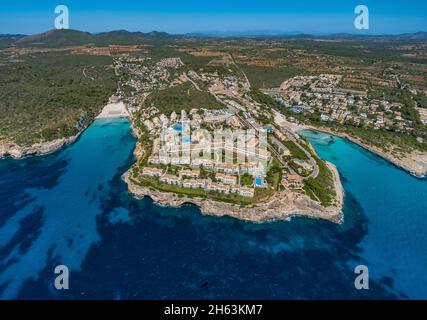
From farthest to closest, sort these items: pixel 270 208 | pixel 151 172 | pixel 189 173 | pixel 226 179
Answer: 1. pixel 151 172
2. pixel 189 173
3. pixel 226 179
4. pixel 270 208

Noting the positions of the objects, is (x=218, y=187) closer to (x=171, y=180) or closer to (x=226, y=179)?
(x=226, y=179)

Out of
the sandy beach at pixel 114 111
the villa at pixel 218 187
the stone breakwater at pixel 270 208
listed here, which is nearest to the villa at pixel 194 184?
the villa at pixel 218 187

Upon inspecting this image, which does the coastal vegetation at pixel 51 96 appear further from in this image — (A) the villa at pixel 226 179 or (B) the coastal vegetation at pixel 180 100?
(A) the villa at pixel 226 179

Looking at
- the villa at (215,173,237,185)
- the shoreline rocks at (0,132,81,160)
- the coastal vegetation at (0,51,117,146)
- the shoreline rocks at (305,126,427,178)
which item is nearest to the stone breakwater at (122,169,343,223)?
the villa at (215,173,237,185)

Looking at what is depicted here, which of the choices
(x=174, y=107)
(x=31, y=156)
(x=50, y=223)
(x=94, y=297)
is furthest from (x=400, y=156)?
(x=31, y=156)

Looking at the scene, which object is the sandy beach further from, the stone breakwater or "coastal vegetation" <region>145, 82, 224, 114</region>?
the stone breakwater

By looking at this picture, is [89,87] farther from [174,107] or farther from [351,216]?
[351,216]

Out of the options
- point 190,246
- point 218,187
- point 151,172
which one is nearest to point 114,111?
point 151,172
